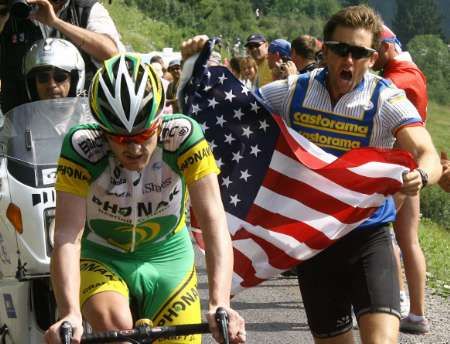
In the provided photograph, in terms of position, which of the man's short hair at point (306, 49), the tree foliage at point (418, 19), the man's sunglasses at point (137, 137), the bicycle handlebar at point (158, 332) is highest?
the man's sunglasses at point (137, 137)

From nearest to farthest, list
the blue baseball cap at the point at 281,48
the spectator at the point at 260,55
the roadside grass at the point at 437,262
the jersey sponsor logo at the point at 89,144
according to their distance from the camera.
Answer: the jersey sponsor logo at the point at 89,144
the roadside grass at the point at 437,262
the blue baseball cap at the point at 281,48
the spectator at the point at 260,55

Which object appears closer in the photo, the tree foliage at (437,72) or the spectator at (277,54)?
the spectator at (277,54)

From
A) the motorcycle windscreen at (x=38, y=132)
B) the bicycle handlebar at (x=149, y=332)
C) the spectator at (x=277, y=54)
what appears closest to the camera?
the bicycle handlebar at (x=149, y=332)

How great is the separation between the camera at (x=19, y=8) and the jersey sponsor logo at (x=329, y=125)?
199cm

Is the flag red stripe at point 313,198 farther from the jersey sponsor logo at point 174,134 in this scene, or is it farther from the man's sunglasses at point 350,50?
the jersey sponsor logo at point 174,134

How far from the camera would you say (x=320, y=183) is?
576cm

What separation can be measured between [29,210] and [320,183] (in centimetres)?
156

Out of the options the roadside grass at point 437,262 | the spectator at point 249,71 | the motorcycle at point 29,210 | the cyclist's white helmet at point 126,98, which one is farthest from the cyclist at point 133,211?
the spectator at point 249,71

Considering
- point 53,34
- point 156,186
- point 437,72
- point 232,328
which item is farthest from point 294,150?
point 437,72

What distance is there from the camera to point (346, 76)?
5.30 metres

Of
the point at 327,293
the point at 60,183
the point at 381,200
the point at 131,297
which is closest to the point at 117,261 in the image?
the point at 131,297

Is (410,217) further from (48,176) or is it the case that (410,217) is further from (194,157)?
(194,157)

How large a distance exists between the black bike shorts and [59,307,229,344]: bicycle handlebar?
1.35 meters

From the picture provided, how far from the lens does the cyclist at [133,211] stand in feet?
14.3
